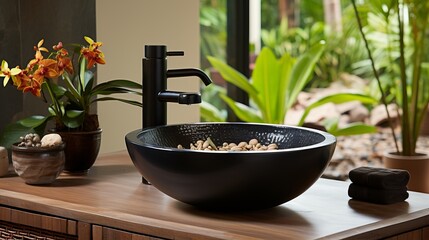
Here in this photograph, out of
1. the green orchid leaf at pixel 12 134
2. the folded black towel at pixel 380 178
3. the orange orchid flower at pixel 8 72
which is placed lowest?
the folded black towel at pixel 380 178

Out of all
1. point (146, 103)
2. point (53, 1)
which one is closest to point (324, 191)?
point (146, 103)

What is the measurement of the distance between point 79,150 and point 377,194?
2.57 feet

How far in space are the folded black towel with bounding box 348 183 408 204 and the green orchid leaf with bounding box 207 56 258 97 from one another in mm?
1925

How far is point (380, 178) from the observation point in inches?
70.0

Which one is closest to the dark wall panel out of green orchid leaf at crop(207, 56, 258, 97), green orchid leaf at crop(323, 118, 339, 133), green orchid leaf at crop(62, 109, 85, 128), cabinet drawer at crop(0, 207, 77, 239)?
green orchid leaf at crop(62, 109, 85, 128)

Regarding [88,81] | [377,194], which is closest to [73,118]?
[88,81]

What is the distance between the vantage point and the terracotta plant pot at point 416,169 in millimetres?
3654

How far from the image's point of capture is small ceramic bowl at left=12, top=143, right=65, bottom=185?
2.01m

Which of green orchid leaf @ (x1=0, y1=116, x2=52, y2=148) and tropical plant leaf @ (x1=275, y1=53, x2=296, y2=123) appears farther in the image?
tropical plant leaf @ (x1=275, y1=53, x2=296, y2=123)

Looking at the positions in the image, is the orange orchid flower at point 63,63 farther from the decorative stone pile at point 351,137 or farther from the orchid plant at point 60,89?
the decorative stone pile at point 351,137

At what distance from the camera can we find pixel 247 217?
67.3 inches

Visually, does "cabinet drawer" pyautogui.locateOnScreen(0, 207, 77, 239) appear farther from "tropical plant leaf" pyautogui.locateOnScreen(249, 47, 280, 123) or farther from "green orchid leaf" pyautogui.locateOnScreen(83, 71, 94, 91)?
"tropical plant leaf" pyautogui.locateOnScreen(249, 47, 280, 123)

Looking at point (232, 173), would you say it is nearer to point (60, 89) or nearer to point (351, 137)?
point (60, 89)

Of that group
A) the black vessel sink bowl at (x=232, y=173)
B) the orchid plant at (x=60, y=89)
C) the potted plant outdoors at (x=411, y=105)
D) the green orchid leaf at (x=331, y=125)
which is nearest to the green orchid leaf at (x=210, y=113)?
the green orchid leaf at (x=331, y=125)
